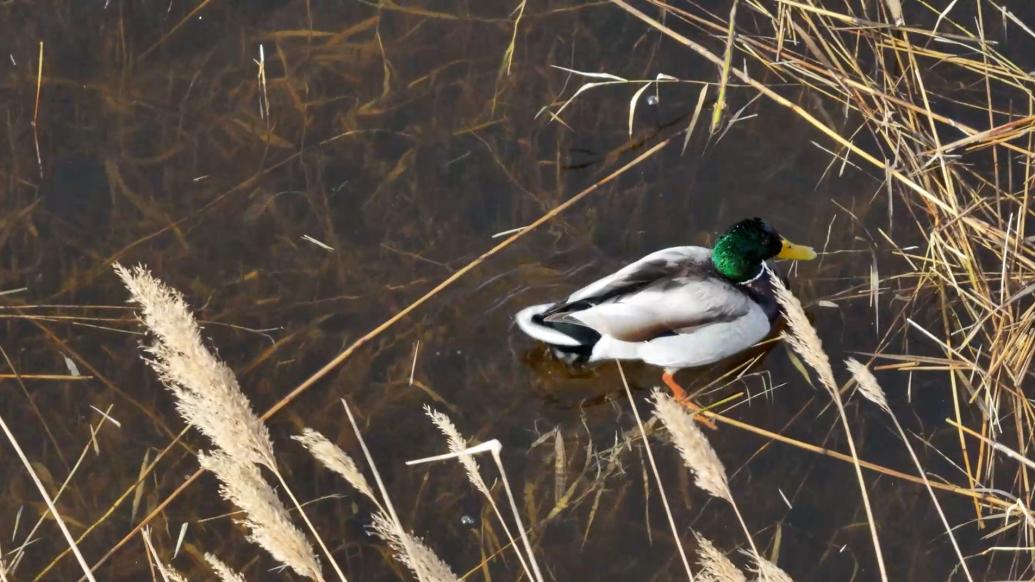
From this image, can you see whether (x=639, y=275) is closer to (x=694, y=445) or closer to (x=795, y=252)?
(x=795, y=252)

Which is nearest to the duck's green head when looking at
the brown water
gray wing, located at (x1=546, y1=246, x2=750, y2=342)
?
gray wing, located at (x1=546, y1=246, x2=750, y2=342)

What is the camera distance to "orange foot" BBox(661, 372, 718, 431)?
5684 mm

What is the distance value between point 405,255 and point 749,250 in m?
1.59

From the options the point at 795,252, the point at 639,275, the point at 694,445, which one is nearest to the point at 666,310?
the point at 639,275

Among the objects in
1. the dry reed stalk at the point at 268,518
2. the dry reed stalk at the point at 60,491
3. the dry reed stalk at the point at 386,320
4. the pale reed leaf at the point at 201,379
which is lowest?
the dry reed stalk at the point at 60,491

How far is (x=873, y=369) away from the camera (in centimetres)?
564

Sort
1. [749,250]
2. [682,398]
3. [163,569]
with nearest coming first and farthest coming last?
[163,569] → [749,250] → [682,398]

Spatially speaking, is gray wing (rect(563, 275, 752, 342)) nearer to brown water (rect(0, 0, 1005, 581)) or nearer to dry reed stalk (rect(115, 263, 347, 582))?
brown water (rect(0, 0, 1005, 581))

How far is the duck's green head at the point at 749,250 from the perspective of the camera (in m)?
5.64

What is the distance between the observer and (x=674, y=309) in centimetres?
555

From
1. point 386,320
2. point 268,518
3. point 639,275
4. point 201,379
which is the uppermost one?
point 201,379

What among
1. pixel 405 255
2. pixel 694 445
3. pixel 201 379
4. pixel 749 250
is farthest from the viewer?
pixel 405 255

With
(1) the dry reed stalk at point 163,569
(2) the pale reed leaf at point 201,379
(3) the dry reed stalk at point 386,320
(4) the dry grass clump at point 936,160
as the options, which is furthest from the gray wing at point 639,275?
(2) the pale reed leaf at point 201,379

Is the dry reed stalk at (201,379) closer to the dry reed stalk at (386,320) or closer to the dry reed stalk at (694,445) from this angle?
the dry reed stalk at (694,445)
